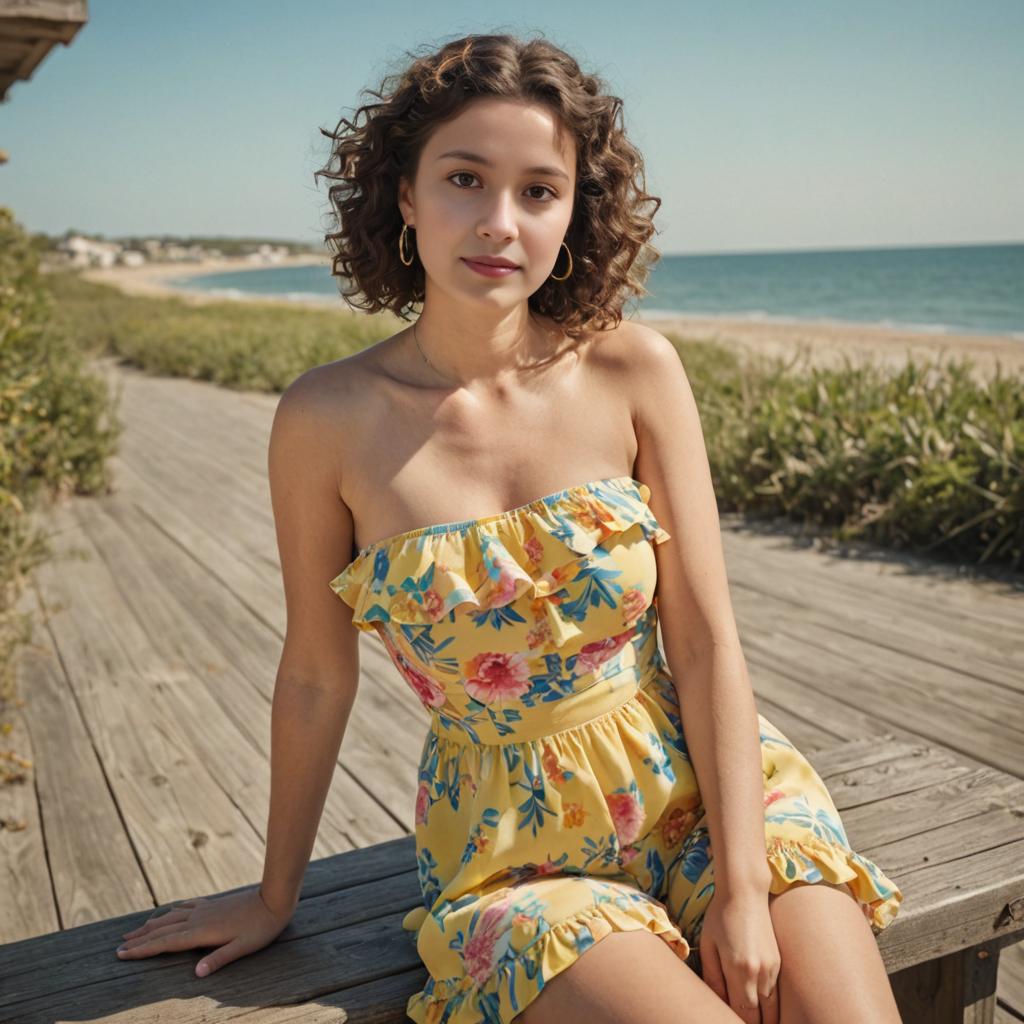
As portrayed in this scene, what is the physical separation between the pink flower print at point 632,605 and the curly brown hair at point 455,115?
0.46 metres

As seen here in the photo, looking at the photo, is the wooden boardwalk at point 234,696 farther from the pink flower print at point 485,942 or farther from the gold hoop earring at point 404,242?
the gold hoop earring at point 404,242

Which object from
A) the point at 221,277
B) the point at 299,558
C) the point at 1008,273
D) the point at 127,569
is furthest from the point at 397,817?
the point at 221,277

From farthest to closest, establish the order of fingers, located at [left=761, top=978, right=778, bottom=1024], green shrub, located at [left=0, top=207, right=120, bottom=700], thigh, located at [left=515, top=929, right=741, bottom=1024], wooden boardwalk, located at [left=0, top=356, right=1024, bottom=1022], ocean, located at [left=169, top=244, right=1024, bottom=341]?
ocean, located at [left=169, top=244, right=1024, bottom=341] → green shrub, located at [left=0, top=207, right=120, bottom=700] → wooden boardwalk, located at [left=0, top=356, right=1024, bottom=1022] → fingers, located at [left=761, top=978, right=778, bottom=1024] → thigh, located at [left=515, top=929, right=741, bottom=1024]

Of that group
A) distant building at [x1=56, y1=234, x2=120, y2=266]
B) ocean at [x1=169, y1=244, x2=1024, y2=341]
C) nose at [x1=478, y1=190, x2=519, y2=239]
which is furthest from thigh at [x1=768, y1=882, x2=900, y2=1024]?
distant building at [x1=56, y1=234, x2=120, y2=266]

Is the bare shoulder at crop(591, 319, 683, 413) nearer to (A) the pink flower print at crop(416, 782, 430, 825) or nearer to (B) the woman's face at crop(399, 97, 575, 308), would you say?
(B) the woman's face at crop(399, 97, 575, 308)

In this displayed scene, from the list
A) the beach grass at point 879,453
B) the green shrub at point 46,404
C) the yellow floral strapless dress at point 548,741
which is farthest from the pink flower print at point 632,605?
the green shrub at point 46,404

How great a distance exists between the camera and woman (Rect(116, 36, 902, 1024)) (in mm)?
1452

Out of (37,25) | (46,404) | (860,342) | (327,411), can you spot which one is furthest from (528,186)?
(860,342)

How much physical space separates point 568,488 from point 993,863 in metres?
0.95

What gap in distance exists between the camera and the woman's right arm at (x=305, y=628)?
1.59 m

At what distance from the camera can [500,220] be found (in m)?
1.50

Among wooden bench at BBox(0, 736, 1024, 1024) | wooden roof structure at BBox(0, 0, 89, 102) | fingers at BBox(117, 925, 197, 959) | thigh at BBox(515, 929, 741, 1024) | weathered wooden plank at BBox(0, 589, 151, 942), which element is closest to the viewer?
thigh at BBox(515, 929, 741, 1024)

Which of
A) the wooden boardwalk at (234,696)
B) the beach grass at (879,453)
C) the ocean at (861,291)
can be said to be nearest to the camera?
the wooden boardwalk at (234,696)

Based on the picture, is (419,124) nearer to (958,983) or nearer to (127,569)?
(958,983)
